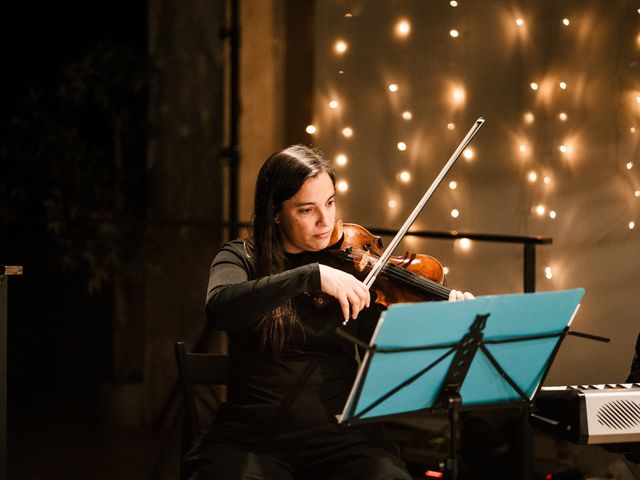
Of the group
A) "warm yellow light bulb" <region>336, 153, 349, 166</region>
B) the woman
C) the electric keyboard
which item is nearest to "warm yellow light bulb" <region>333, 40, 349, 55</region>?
"warm yellow light bulb" <region>336, 153, 349, 166</region>

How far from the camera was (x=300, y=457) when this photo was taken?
1.98 meters

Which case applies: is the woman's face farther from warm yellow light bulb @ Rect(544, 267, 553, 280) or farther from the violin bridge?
warm yellow light bulb @ Rect(544, 267, 553, 280)

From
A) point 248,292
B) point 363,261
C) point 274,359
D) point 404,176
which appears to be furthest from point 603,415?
point 404,176

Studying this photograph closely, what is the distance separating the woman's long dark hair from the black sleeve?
0.31 feet

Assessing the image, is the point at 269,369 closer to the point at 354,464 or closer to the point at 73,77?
the point at 354,464

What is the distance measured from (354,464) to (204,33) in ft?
9.84

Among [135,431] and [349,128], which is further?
[135,431]

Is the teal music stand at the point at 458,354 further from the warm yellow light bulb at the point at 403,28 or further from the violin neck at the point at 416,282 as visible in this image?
the warm yellow light bulb at the point at 403,28

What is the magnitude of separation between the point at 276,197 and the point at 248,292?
321 mm

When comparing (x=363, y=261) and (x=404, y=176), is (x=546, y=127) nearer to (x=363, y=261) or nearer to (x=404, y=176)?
(x=404, y=176)

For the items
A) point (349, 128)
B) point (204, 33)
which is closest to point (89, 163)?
point (204, 33)

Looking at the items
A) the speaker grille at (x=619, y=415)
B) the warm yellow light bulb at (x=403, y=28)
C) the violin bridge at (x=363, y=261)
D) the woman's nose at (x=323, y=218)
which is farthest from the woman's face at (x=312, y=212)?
the warm yellow light bulb at (x=403, y=28)

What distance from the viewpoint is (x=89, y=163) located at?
4.25m

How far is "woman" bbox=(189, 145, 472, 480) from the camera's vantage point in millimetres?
1914
